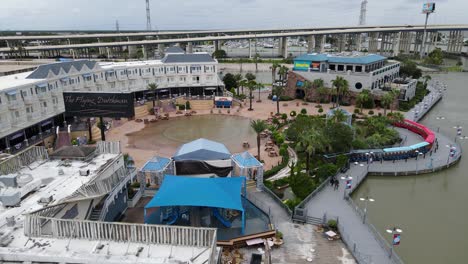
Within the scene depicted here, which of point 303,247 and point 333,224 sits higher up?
point 333,224

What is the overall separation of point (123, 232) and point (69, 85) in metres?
45.9

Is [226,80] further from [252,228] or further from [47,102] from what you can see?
[252,228]

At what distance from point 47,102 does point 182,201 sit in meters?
35.3

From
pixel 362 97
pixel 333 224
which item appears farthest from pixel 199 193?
pixel 362 97

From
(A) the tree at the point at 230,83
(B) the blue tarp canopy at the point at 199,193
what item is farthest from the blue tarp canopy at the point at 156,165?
(A) the tree at the point at 230,83

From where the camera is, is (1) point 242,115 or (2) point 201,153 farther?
(1) point 242,115

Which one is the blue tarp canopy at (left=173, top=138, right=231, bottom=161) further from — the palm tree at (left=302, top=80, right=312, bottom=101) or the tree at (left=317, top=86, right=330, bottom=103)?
the palm tree at (left=302, top=80, right=312, bottom=101)

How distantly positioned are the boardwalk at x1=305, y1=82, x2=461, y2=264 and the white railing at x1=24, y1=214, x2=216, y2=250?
42.6 feet

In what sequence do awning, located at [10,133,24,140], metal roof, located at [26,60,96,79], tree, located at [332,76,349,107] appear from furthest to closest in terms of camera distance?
tree, located at [332,76,349,107] → metal roof, located at [26,60,96,79] → awning, located at [10,133,24,140]

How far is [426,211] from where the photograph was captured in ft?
102

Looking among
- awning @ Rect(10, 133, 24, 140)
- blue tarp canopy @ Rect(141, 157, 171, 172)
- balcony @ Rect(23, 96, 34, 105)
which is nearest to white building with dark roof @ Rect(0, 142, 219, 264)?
blue tarp canopy @ Rect(141, 157, 171, 172)

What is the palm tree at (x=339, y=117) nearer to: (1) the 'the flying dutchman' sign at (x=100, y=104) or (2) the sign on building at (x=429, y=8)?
(1) the 'the flying dutchman' sign at (x=100, y=104)

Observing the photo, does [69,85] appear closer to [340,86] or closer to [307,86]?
[307,86]

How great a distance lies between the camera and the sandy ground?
1724 inches
